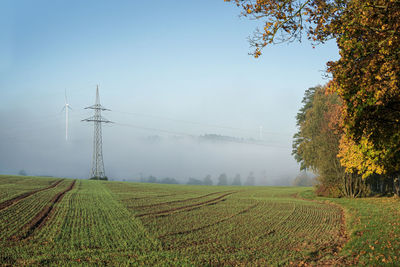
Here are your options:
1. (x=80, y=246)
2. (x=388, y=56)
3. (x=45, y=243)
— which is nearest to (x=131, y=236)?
(x=80, y=246)

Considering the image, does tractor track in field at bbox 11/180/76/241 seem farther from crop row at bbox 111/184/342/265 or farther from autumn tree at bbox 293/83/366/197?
autumn tree at bbox 293/83/366/197

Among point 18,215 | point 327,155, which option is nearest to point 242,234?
point 18,215

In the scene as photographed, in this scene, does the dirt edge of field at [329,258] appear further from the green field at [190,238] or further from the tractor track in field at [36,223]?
the tractor track in field at [36,223]

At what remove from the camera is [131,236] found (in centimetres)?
1480

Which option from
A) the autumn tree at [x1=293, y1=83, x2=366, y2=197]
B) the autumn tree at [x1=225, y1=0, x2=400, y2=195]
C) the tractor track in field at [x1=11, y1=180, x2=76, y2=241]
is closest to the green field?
the tractor track in field at [x1=11, y1=180, x2=76, y2=241]

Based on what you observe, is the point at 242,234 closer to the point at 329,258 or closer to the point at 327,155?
the point at 329,258

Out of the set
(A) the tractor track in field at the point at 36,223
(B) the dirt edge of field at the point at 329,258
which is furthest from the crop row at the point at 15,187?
(B) the dirt edge of field at the point at 329,258

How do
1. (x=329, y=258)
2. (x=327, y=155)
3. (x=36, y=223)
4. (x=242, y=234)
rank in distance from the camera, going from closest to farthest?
(x=329, y=258) → (x=242, y=234) → (x=36, y=223) → (x=327, y=155)

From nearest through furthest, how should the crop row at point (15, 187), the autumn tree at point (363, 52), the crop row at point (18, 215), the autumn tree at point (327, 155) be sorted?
the autumn tree at point (363, 52), the crop row at point (18, 215), the crop row at point (15, 187), the autumn tree at point (327, 155)

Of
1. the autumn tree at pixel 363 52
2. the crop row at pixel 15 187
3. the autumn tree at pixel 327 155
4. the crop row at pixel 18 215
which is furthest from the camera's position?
the autumn tree at pixel 327 155

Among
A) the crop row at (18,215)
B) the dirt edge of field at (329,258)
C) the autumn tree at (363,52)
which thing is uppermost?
the autumn tree at (363,52)

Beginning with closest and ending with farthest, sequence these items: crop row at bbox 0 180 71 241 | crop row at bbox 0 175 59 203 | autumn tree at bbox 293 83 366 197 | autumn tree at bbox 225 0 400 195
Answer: autumn tree at bbox 225 0 400 195 < crop row at bbox 0 180 71 241 < crop row at bbox 0 175 59 203 < autumn tree at bbox 293 83 366 197

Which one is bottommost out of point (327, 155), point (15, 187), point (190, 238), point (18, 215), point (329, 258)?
point (329, 258)

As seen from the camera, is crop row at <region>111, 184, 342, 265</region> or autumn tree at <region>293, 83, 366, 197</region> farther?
autumn tree at <region>293, 83, 366, 197</region>
